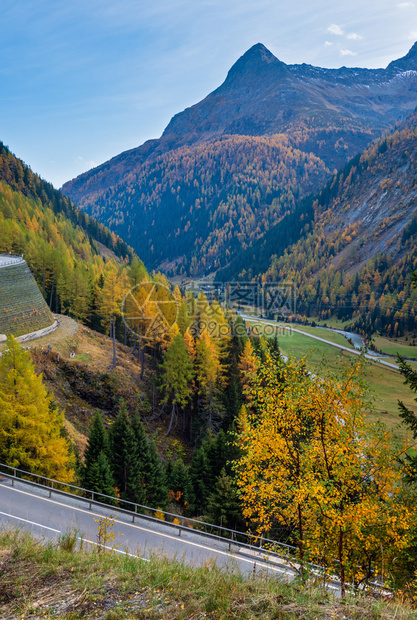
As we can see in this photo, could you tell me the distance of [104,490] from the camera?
74.7 feet

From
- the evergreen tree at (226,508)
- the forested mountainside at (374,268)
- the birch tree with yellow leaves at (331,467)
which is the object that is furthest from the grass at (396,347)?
the birch tree with yellow leaves at (331,467)

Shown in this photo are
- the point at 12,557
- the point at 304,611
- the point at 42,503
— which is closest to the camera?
the point at 304,611

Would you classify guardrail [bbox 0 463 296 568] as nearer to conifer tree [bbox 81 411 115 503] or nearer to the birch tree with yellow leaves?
conifer tree [bbox 81 411 115 503]

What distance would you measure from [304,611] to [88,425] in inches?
1332

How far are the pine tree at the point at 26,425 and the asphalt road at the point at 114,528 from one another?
120 inches

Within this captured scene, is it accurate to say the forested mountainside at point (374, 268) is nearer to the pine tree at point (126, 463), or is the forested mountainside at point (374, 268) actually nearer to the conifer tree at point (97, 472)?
the pine tree at point (126, 463)

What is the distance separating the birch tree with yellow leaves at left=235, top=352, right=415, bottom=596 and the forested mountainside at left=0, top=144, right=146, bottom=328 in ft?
165

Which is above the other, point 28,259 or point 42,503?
point 28,259

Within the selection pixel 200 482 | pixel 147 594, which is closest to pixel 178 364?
pixel 200 482

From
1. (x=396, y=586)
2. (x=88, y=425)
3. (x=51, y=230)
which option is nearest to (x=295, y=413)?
(x=396, y=586)

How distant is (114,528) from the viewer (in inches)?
599

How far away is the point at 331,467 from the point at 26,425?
18568 millimetres

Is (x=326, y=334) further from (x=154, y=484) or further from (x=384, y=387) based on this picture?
(x=154, y=484)

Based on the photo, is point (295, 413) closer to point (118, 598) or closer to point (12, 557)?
point (118, 598)
